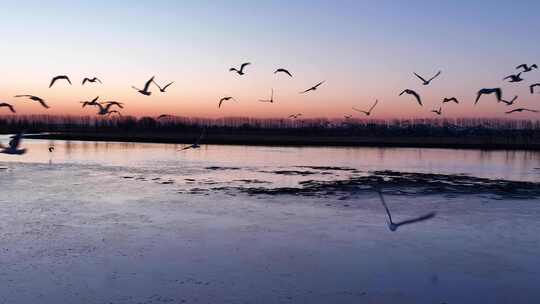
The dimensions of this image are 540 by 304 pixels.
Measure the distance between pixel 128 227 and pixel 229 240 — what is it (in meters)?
2.73

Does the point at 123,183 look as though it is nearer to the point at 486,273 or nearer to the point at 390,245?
the point at 390,245

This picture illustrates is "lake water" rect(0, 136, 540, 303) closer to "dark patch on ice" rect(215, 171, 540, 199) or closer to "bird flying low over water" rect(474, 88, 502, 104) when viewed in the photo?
"dark patch on ice" rect(215, 171, 540, 199)

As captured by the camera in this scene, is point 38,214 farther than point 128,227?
Yes

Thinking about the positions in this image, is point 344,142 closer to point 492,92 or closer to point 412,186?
point 412,186

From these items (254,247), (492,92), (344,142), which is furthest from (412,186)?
(344,142)

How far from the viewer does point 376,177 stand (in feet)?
80.4

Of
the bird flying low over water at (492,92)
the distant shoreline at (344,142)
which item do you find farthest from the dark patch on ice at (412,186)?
the distant shoreline at (344,142)

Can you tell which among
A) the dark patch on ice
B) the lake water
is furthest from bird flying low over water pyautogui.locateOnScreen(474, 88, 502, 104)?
the dark patch on ice

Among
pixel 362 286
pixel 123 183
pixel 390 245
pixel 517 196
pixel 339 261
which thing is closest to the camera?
pixel 362 286

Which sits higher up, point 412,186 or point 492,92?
point 492,92

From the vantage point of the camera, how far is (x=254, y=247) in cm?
1138

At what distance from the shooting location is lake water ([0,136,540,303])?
871 centimetres

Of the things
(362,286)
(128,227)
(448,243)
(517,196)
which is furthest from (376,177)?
(362,286)

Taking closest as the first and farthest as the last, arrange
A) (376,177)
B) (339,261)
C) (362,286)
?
1. (362,286)
2. (339,261)
3. (376,177)
